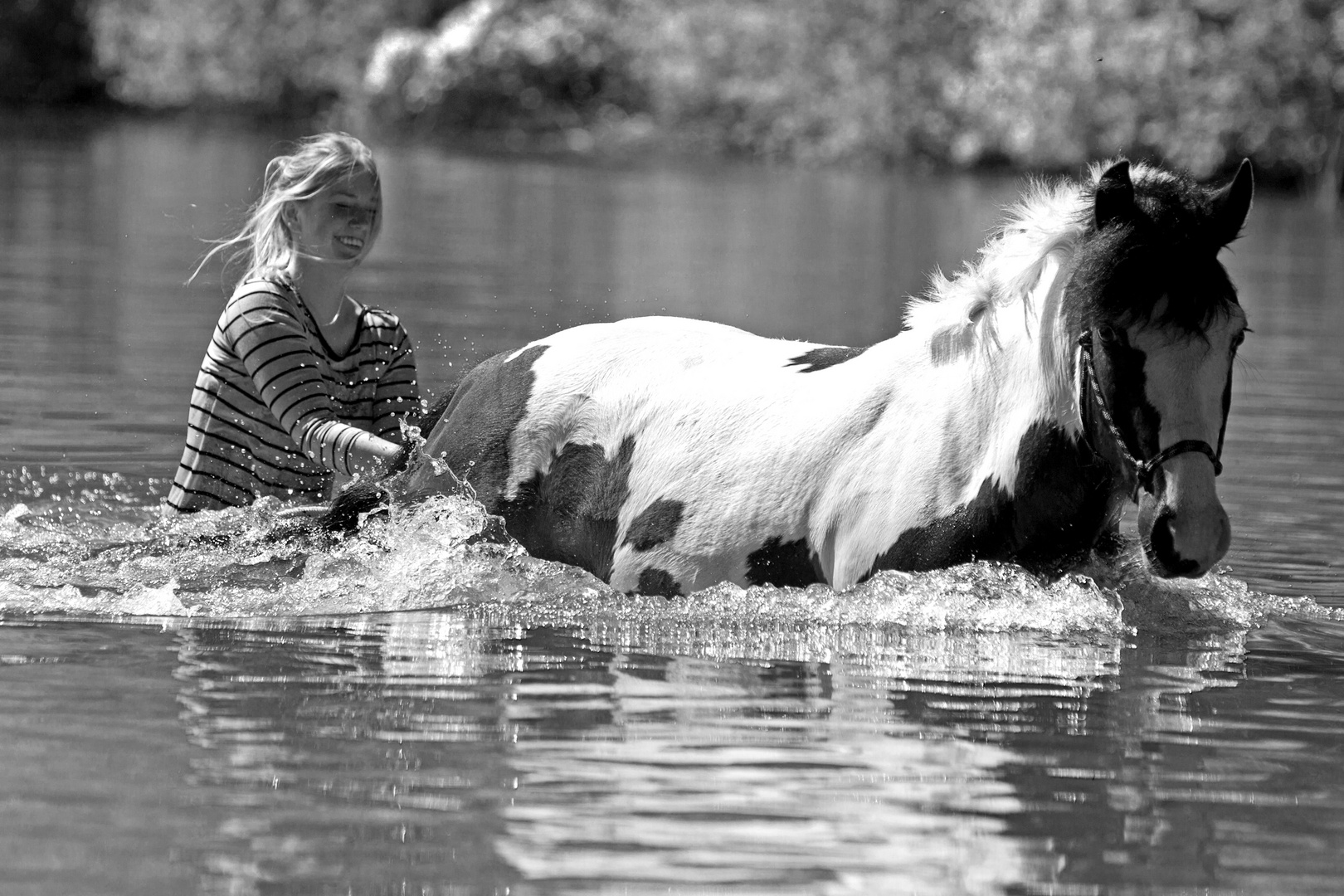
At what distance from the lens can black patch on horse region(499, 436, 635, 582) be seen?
507 centimetres

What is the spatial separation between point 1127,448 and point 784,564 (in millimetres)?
925

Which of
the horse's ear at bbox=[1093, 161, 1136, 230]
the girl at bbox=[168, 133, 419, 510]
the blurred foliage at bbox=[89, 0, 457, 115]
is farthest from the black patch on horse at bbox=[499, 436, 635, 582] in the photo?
the blurred foliage at bbox=[89, 0, 457, 115]

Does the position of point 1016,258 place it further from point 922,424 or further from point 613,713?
point 613,713

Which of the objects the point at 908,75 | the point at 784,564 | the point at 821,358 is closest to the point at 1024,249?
the point at 821,358

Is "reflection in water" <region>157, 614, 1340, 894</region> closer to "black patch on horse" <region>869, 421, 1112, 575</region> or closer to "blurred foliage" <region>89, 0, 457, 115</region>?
"black patch on horse" <region>869, 421, 1112, 575</region>

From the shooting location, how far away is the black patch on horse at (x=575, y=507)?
5.07 m

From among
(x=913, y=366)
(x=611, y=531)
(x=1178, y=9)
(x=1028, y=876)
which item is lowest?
(x=1028, y=876)

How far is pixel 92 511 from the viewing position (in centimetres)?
689

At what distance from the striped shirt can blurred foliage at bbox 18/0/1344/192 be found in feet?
80.2

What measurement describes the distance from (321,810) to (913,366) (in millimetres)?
1815

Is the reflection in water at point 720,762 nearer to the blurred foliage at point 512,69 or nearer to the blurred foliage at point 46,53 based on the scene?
the blurred foliage at point 512,69

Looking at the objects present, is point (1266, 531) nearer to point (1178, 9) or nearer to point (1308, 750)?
point (1308, 750)

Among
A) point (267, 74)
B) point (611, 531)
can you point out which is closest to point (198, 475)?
point (611, 531)

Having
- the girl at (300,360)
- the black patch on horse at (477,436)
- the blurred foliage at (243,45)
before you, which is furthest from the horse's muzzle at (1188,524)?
the blurred foliage at (243,45)
